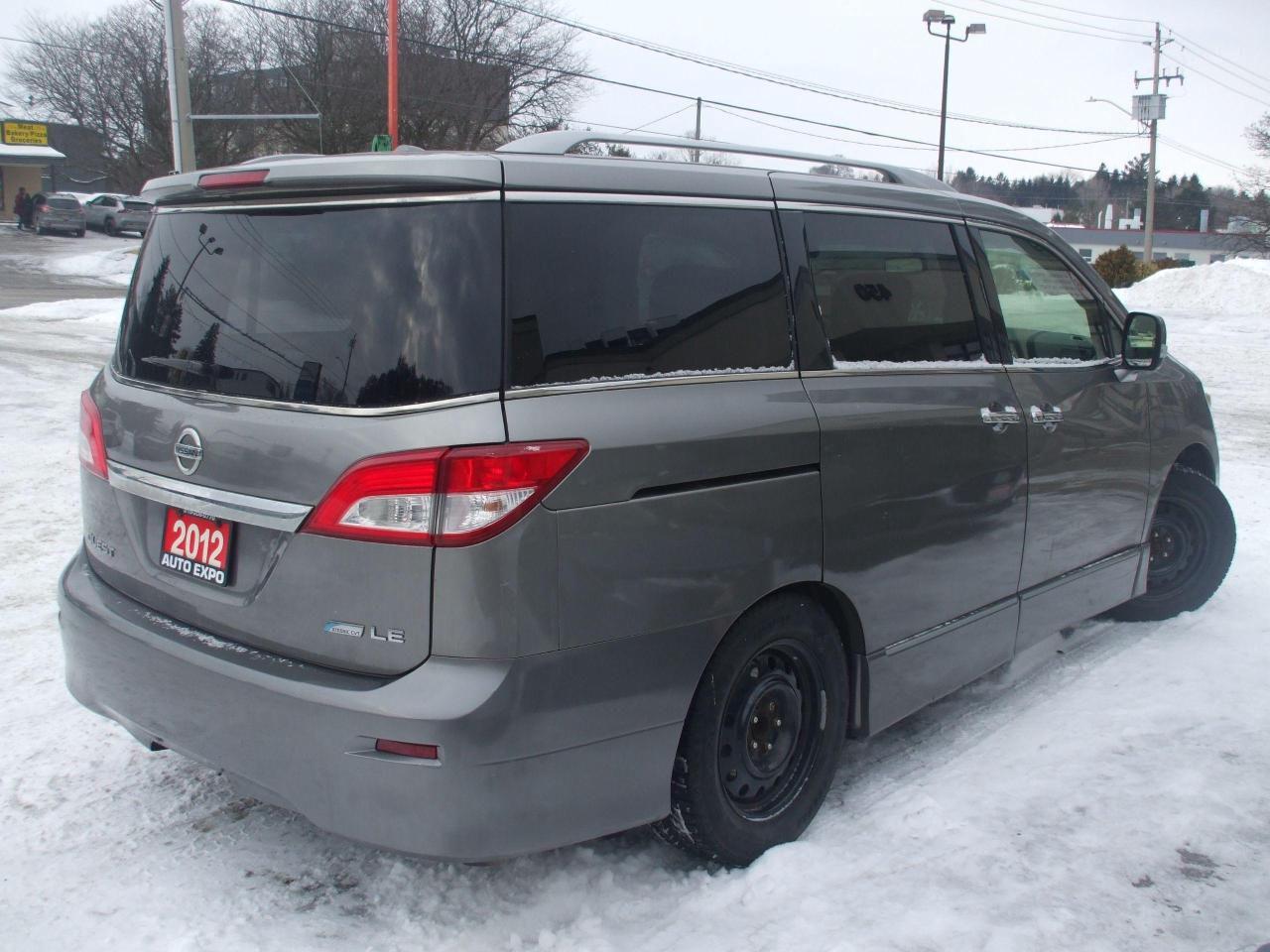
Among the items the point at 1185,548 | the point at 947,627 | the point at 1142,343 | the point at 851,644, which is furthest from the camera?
the point at 1185,548

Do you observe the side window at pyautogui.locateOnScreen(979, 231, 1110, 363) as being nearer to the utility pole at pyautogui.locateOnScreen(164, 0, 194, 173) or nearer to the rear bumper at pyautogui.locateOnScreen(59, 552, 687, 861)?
the rear bumper at pyautogui.locateOnScreen(59, 552, 687, 861)

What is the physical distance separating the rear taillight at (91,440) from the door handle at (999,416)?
110 inches

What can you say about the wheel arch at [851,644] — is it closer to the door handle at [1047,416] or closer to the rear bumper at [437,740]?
the rear bumper at [437,740]

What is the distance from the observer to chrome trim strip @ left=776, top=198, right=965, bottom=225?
11.1 feet

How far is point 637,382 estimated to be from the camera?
9.28 feet

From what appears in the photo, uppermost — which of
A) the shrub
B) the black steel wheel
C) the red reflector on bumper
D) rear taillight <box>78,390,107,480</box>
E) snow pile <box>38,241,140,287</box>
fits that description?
the shrub

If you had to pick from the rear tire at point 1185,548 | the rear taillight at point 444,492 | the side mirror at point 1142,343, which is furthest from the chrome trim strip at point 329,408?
the rear tire at point 1185,548

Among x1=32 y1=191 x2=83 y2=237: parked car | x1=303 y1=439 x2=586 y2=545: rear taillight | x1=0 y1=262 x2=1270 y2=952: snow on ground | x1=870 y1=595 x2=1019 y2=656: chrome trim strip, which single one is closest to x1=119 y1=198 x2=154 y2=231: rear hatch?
x1=32 y1=191 x2=83 y2=237: parked car

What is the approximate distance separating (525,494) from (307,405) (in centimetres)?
59

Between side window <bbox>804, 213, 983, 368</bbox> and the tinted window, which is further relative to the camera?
side window <bbox>804, 213, 983, 368</bbox>

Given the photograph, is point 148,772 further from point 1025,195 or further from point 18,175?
point 1025,195

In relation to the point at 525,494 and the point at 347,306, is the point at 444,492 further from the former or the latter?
the point at 347,306

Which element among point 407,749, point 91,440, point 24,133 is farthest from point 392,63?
point 24,133

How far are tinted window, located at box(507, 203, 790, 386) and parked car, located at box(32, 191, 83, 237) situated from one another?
45734 millimetres
